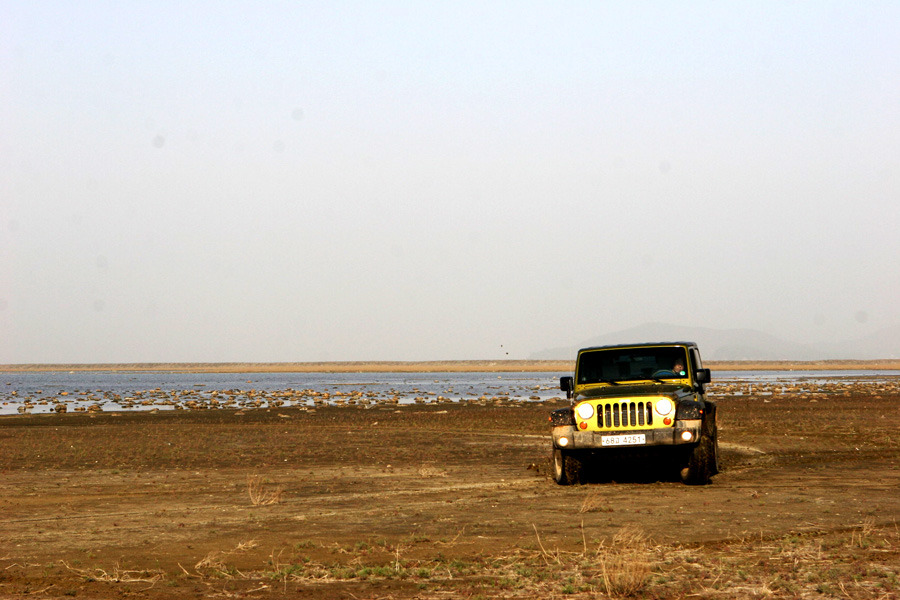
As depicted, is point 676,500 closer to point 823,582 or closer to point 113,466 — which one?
point 823,582

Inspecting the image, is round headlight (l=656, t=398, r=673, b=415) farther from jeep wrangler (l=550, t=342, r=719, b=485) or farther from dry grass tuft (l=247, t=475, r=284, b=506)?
dry grass tuft (l=247, t=475, r=284, b=506)

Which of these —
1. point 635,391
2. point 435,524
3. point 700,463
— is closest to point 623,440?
point 635,391

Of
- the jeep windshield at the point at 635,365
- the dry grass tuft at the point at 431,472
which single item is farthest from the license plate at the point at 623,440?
the dry grass tuft at the point at 431,472

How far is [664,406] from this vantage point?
15305 mm

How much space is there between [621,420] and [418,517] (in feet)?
13.5

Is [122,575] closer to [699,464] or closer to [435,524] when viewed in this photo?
[435,524]

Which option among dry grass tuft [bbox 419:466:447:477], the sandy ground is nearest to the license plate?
the sandy ground

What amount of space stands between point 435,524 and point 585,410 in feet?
13.7

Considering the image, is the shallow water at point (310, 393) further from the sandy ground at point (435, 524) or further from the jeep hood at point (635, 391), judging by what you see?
→ the jeep hood at point (635, 391)

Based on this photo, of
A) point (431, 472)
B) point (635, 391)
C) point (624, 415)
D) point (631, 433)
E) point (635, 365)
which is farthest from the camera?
point (431, 472)

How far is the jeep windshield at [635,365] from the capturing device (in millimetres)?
17156

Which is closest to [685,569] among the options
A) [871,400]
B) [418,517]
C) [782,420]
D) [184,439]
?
[418,517]

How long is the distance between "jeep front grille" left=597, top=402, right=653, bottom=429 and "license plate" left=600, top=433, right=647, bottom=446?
0.59ft

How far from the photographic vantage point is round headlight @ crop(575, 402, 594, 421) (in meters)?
15.5
